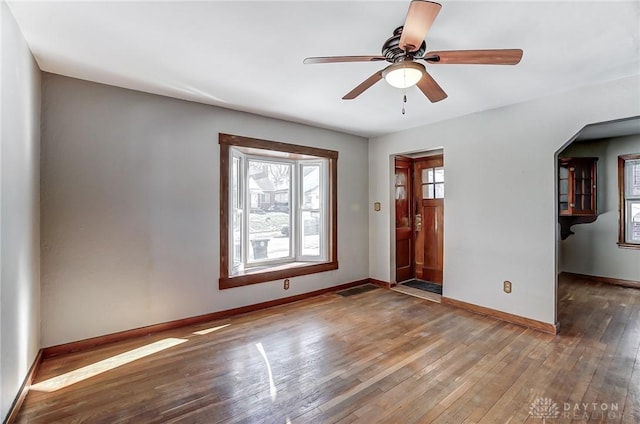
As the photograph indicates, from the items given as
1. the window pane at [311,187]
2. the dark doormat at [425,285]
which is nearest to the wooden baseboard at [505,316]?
the dark doormat at [425,285]

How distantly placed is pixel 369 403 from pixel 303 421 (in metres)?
0.46

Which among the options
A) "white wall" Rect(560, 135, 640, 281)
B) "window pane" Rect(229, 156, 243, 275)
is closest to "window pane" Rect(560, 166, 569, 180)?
"white wall" Rect(560, 135, 640, 281)

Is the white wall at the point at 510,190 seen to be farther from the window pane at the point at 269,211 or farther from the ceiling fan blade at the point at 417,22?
the ceiling fan blade at the point at 417,22

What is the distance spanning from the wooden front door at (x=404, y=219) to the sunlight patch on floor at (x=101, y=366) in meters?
3.52

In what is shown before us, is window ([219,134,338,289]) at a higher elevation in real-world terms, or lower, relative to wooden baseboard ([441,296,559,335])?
higher

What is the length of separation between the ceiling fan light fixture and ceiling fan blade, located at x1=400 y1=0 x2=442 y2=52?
90 mm

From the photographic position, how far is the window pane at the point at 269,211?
4.17m

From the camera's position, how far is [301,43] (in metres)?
2.08

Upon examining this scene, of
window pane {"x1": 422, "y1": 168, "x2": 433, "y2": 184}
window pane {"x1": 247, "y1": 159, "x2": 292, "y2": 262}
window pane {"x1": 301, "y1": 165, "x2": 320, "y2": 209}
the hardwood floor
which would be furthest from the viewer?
window pane {"x1": 422, "y1": 168, "x2": 433, "y2": 184}

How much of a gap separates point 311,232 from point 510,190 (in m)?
2.73

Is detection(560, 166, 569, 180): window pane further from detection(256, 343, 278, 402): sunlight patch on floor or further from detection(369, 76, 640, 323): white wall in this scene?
detection(256, 343, 278, 402): sunlight patch on floor

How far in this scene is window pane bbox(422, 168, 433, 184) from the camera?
4.98m

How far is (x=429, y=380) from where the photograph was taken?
86.0 inches

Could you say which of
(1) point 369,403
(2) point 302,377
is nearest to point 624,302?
(1) point 369,403
